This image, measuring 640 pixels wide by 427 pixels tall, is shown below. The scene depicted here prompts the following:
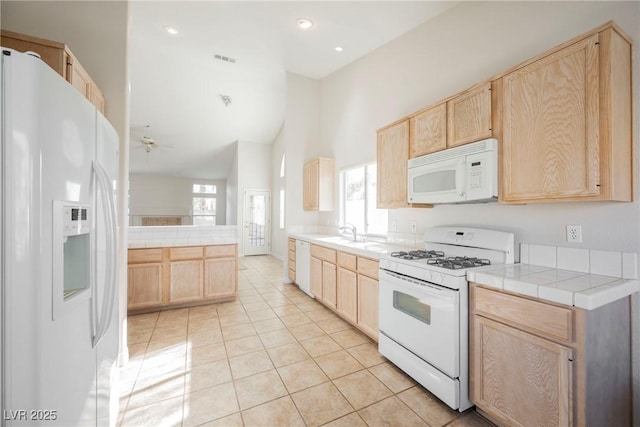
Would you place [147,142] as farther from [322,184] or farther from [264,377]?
[264,377]

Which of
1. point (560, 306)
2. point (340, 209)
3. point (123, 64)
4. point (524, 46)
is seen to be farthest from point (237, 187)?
point (560, 306)

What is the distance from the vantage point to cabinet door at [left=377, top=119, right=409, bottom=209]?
274 cm

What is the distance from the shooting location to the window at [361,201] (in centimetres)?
376

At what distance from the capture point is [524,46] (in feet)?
6.83

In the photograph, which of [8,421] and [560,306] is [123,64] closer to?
[8,421]

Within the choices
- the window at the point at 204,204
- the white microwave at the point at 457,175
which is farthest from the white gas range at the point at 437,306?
the window at the point at 204,204

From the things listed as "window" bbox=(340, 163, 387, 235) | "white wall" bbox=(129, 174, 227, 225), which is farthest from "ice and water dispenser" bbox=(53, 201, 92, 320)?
"white wall" bbox=(129, 174, 227, 225)

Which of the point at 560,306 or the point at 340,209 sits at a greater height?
the point at 340,209

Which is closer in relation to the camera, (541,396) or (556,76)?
(541,396)

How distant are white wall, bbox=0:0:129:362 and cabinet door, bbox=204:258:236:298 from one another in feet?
4.22

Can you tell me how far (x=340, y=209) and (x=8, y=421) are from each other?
396cm

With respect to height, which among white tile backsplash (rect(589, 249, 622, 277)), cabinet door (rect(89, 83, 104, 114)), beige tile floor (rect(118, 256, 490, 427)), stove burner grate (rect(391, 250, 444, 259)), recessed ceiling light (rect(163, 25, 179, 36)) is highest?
recessed ceiling light (rect(163, 25, 179, 36))

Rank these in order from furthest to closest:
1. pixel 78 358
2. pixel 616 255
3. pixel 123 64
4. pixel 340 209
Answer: pixel 340 209 → pixel 123 64 → pixel 616 255 → pixel 78 358

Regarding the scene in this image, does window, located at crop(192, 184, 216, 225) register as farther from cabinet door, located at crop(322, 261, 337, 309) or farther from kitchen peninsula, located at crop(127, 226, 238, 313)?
cabinet door, located at crop(322, 261, 337, 309)
